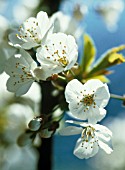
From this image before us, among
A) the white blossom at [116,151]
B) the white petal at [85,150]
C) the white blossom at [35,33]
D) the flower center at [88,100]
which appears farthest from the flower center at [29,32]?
the white blossom at [116,151]

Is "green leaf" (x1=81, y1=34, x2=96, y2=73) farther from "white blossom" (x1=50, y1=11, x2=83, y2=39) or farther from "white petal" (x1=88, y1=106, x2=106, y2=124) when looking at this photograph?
"white petal" (x1=88, y1=106, x2=106, y2=124)

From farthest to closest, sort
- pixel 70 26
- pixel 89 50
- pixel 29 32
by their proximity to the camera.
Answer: pixel 70 26, pixel 89 50, pixel 29 32

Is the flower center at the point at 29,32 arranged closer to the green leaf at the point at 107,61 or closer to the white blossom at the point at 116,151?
the green leaf at the point at 107,61

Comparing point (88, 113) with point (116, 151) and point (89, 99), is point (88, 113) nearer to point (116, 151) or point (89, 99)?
point (89, 99)

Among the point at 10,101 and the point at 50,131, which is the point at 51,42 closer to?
the point at 50,131

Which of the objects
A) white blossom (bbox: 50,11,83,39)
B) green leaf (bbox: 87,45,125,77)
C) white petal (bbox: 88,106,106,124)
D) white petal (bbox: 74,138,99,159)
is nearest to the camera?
white petal (bbox: 88,106,106,124)

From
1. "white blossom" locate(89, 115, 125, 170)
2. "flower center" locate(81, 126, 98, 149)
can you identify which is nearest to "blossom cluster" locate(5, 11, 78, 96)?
"flower center" locate(81, 126, 98, 149)

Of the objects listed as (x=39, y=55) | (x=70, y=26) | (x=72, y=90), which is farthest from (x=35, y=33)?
(x=70, y=26)
